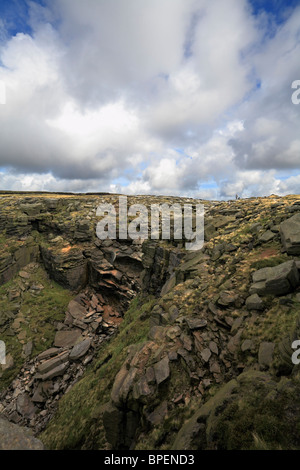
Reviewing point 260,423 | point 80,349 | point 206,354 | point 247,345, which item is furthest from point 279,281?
point 80,349

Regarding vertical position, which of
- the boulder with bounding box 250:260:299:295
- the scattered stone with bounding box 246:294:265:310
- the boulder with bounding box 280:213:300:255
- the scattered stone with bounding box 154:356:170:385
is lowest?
the scattered stone with bounding box 154:356:170:385

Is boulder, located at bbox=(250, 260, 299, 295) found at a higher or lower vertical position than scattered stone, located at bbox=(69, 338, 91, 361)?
higher

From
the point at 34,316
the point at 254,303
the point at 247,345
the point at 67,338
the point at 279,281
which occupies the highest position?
the point at 279,281

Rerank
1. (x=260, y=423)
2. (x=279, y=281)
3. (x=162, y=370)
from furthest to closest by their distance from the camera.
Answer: (x=162, y=370) < (x=279, y=281) < (x=260, y=423)

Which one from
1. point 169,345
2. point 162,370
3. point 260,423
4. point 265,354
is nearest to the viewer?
point 260,423

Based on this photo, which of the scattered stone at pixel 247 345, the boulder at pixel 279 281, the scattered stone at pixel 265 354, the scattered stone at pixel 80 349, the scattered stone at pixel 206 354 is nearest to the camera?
the scattered stone at pixel 265 354

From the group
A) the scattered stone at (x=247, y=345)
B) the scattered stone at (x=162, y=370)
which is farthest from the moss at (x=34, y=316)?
the scattered stone at (x=247, y=345)

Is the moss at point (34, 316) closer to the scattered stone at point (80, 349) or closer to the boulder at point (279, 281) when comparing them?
the scattered stone at point (80, 349)

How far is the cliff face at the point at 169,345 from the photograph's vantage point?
249 inches

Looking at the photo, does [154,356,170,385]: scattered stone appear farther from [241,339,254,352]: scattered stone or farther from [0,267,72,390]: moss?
[0,267,72,390]: moss

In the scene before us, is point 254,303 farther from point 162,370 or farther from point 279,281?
point 162,370

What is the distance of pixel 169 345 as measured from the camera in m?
10.3

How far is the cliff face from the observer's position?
6.32m

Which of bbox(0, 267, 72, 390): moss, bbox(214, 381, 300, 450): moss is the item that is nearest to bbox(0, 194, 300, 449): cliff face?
bbox(214, 381, 300, 450): moss
